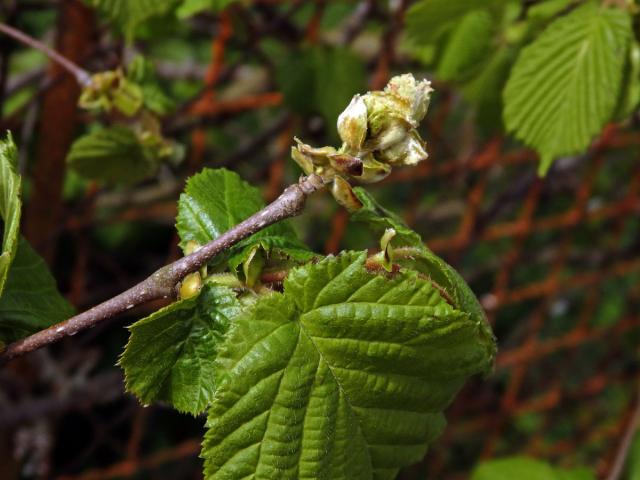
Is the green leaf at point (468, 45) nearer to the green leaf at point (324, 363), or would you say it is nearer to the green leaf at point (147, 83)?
the green leaf at point (147, 83)

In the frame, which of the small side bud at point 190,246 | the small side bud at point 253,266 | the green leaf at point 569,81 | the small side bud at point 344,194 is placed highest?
the small side bud at point 344,194

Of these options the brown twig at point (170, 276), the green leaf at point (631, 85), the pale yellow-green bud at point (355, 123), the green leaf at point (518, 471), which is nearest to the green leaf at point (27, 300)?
the brown twig at point (170, 276)

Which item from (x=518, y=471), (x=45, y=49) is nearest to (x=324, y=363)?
(x=45, y=49)

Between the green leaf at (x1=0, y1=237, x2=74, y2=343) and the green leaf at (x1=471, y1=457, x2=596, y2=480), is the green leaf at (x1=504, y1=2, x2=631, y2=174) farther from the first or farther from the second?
the green leaf at (x1=471, y1=457, x2=596, y2=480)

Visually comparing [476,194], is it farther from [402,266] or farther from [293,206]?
[293,206]

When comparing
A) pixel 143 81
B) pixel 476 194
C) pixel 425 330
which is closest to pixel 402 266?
pixel 425 330

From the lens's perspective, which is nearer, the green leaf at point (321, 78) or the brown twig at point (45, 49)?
the brown twig at point (45, 49)

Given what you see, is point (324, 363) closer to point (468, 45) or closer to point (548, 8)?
point (548, 8)
